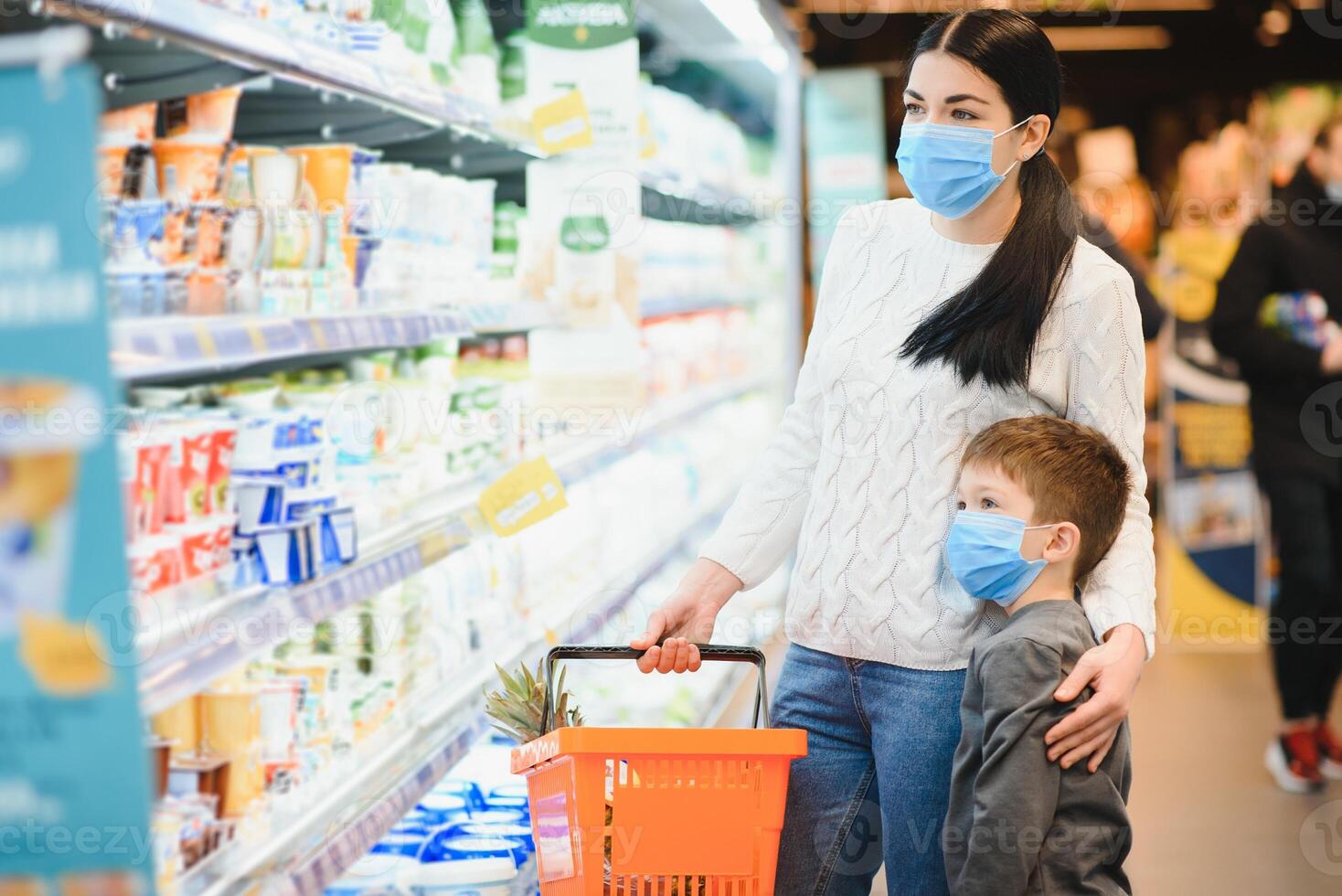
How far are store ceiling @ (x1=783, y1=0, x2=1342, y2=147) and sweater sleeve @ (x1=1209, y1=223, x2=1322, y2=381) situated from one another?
2290mm

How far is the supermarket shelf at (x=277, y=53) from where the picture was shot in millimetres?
1460

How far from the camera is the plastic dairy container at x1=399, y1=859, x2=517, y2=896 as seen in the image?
7.47ft

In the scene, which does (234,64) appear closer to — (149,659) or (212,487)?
(212,487)

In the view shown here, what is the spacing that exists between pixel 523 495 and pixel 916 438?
109 centimetres

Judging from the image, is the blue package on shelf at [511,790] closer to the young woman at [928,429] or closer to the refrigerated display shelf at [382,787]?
the refrigerated display shelf at [382,787]

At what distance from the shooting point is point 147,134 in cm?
197

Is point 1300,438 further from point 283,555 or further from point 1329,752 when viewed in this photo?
point 283,555

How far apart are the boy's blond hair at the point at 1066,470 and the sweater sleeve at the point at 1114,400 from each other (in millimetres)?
23

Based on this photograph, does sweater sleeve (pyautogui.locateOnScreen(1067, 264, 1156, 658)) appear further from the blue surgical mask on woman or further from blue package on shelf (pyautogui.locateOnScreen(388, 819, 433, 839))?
blue package on shelf (pyautogui.locateOnScreen(388, 819, 433, 839))

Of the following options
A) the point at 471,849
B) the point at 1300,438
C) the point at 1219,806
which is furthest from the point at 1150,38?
the point at 471,849

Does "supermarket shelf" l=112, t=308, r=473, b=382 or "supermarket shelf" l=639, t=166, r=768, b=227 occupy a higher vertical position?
"supermarket shelf" l=639, t=166, r=768, b=227

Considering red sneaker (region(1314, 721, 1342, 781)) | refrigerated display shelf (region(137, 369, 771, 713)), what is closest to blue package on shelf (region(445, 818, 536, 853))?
refrigerated display shelf (region(137, 369, 771, 713))

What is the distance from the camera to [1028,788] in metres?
1.64

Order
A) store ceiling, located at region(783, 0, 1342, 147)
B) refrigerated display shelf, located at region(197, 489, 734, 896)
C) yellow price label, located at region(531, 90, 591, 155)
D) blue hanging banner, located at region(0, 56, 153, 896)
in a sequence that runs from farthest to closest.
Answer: store ceiling, located at region(783, 0, 1342, 147), yellow price label, located at region(531, 90, 591, 155), refrigerated display shelf, located at region(197, 489, 734, 896), blue hanging banner, located at region(0, 56, 153, 896)
